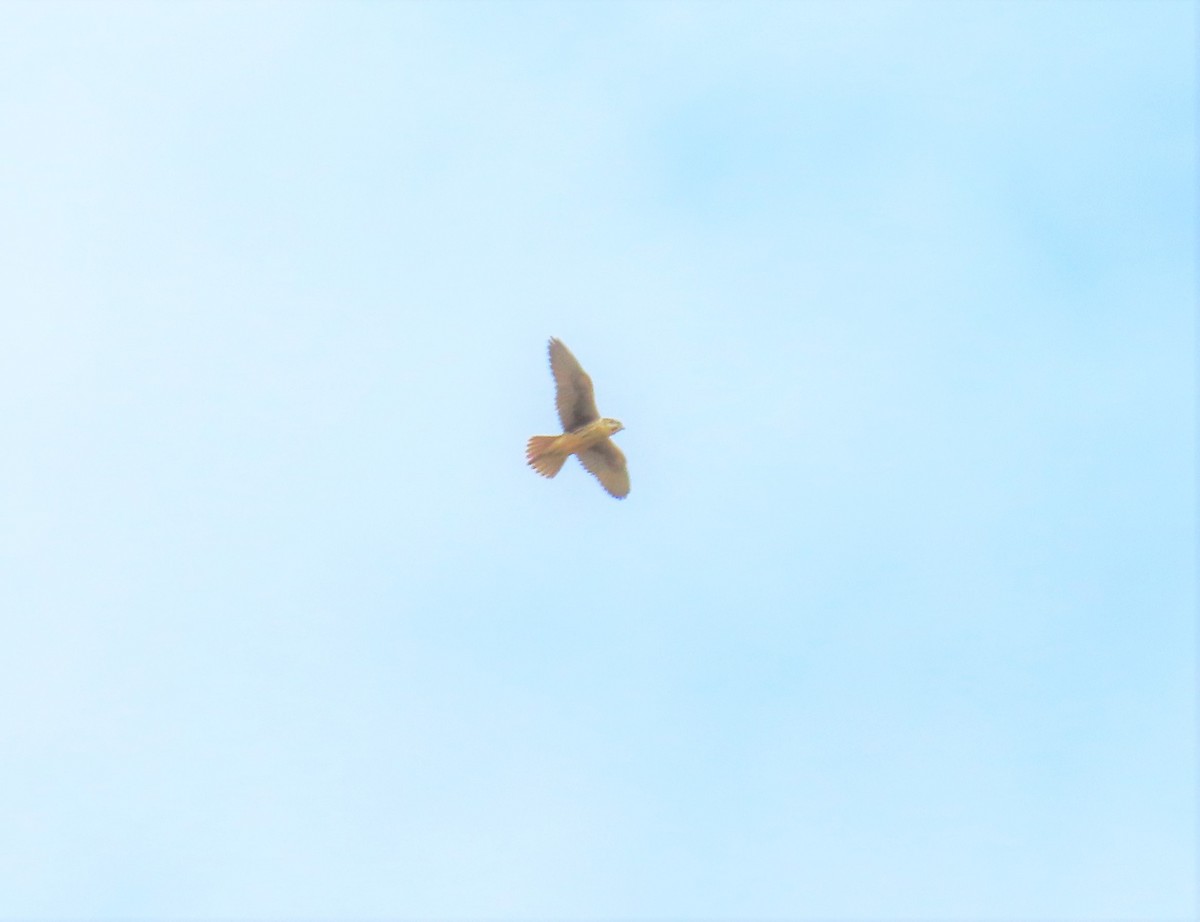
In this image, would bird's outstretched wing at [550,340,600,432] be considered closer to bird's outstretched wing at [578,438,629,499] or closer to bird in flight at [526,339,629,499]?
bird in flight at [526,339,629,499]

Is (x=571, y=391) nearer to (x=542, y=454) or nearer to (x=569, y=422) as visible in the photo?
(x=569, y=422)

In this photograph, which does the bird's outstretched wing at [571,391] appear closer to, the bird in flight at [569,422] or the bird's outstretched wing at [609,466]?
the bird in flight at [569,422]

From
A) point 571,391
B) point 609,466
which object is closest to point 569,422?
point 571,391

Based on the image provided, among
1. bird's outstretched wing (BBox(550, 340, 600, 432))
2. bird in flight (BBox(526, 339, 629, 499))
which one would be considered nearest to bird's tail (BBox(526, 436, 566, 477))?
bird in flight (BBox(526, 339, 629, 499))
